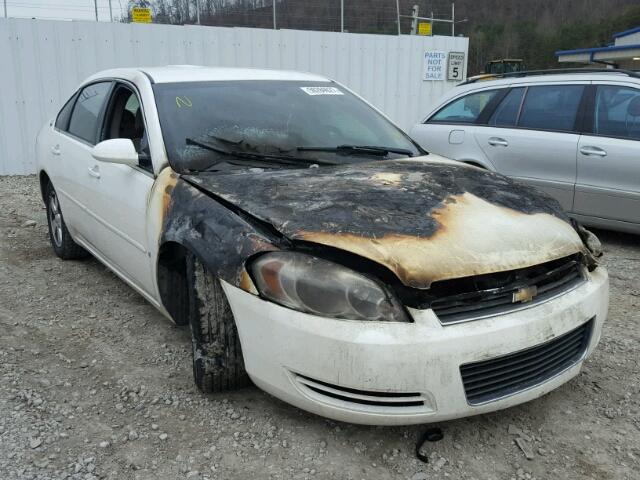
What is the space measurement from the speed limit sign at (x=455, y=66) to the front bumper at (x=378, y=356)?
1010 cm

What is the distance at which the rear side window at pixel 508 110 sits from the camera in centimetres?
570

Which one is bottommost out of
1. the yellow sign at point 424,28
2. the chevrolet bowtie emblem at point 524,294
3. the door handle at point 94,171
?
the chevrolet bowtie emblem at point 524,294

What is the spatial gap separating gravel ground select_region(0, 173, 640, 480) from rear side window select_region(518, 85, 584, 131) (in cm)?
250

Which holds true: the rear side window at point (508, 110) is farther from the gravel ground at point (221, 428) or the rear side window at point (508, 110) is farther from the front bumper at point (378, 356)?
the front bumper at point (378, 356)

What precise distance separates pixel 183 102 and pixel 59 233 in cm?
218

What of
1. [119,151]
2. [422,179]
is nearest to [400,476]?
[422,179]

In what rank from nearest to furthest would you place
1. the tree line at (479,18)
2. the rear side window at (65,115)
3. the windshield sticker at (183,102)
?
1. the windshield sticker at (183,102)
2. the rear side window at (65,115)
3. the tree line at (479,18)

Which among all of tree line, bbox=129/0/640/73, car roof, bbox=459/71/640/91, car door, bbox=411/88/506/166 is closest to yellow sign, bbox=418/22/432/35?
tree line, bbox=129/0/640/73

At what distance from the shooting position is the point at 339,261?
2.18 meters

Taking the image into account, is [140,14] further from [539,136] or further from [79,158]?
[539,136]

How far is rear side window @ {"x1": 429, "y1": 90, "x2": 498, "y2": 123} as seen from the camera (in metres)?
5.95

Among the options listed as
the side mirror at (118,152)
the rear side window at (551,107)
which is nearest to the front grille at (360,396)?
the side mirror at (118,152)

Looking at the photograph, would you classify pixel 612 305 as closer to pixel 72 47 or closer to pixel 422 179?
pixel 422 179

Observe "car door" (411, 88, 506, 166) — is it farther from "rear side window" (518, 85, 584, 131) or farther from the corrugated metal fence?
the corrugated metal fence
